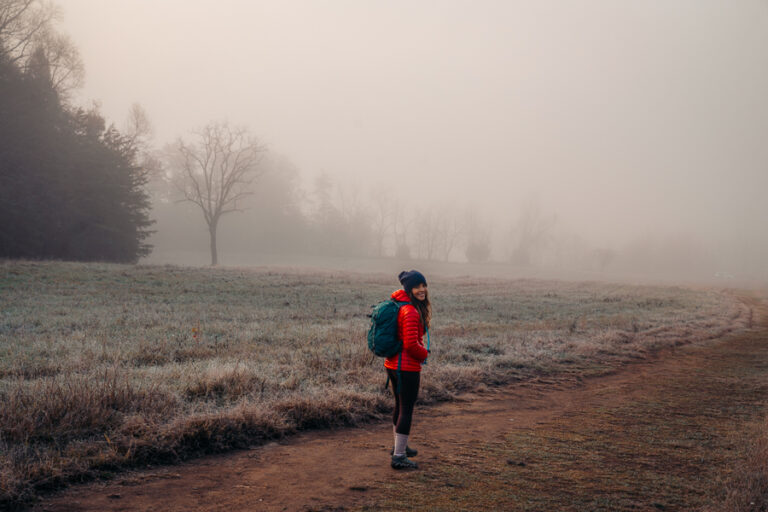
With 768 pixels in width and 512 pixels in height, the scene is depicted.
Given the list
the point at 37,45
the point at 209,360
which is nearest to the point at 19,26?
the point at 37,45

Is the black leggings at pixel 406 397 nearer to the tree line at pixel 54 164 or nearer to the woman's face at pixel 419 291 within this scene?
the woman's face at pixel 419 291

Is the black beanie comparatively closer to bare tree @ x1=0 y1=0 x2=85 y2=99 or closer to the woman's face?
the woman's face

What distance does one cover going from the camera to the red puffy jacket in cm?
498

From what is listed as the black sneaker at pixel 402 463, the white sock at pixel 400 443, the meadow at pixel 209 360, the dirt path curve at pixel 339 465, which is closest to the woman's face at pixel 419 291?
the white sock at pixel 400 443

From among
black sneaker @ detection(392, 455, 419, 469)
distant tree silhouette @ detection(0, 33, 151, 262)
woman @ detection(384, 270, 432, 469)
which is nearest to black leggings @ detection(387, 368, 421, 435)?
woman @ detection(384, 270, 432, 469)

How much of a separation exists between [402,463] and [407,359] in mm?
1133

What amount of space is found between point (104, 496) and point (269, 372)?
3.89 meters

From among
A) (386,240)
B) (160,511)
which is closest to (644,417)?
(160,511)

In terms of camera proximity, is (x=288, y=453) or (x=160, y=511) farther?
(x=288, y=453)

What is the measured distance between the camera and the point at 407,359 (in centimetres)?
510

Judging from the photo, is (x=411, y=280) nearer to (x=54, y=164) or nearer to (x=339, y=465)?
(x=339, y=465)

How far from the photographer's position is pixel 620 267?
372 feet

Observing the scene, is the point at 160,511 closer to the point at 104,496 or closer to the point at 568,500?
the point at 104,496

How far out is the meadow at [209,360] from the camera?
5332 mm
